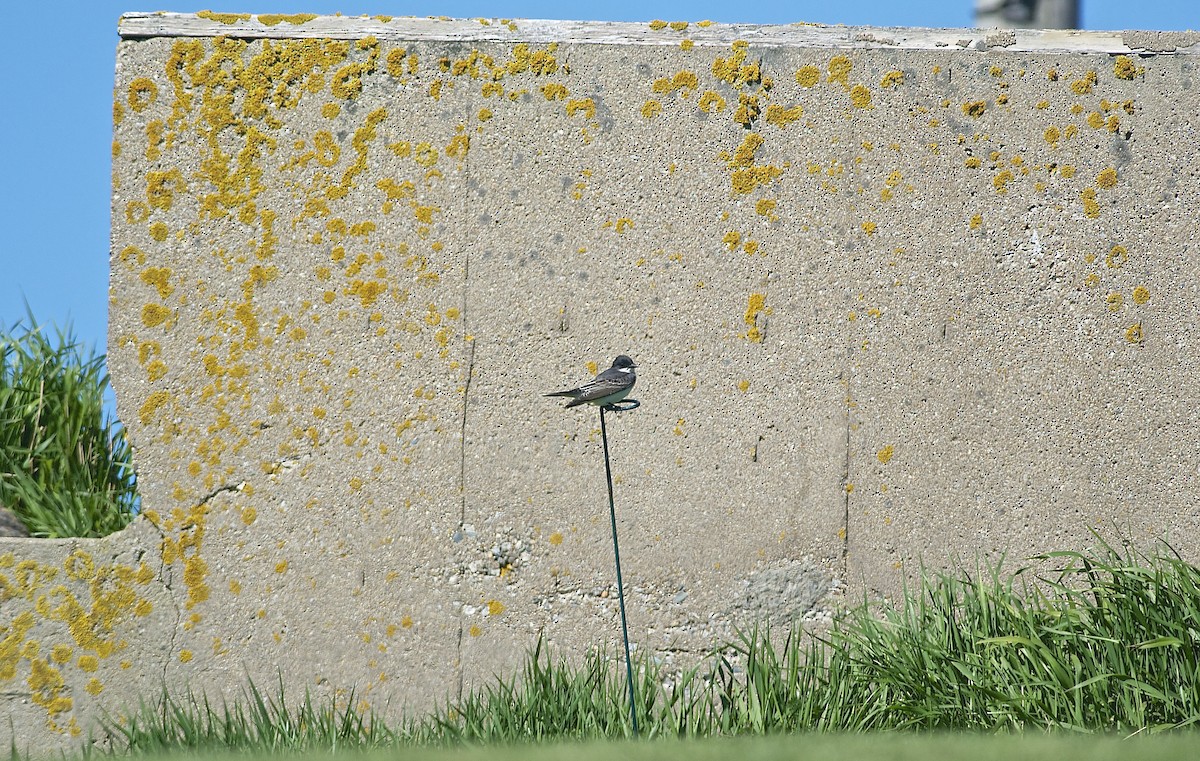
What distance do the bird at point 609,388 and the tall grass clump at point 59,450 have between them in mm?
1931

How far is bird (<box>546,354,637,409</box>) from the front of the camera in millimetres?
3568

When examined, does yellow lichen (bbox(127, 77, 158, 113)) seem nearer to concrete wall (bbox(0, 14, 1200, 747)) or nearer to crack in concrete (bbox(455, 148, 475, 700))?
concrete wall (bbox(0, 14, 1200, 747))

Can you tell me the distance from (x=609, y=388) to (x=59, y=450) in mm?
2705

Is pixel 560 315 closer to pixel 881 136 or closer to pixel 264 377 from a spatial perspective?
pixel 264 377

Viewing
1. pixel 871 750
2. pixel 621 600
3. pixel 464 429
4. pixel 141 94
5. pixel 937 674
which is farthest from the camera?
pixel 141 94

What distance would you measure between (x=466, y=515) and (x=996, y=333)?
213 cm

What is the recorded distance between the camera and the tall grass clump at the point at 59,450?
4.60 meters

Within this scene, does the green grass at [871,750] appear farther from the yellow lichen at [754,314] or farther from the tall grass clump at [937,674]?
the yellow lichen at [754,314]

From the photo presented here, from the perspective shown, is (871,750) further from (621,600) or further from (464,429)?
(464,429)

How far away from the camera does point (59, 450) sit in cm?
489

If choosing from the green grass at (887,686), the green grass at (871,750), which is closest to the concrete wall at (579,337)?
the green grass at (887,686)

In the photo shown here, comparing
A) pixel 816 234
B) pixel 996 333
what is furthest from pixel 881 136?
pixel 996 333

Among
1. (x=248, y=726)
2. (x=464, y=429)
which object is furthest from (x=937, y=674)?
(x=248, y=726)

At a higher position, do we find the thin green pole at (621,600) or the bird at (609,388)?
the bird at (609,388)
